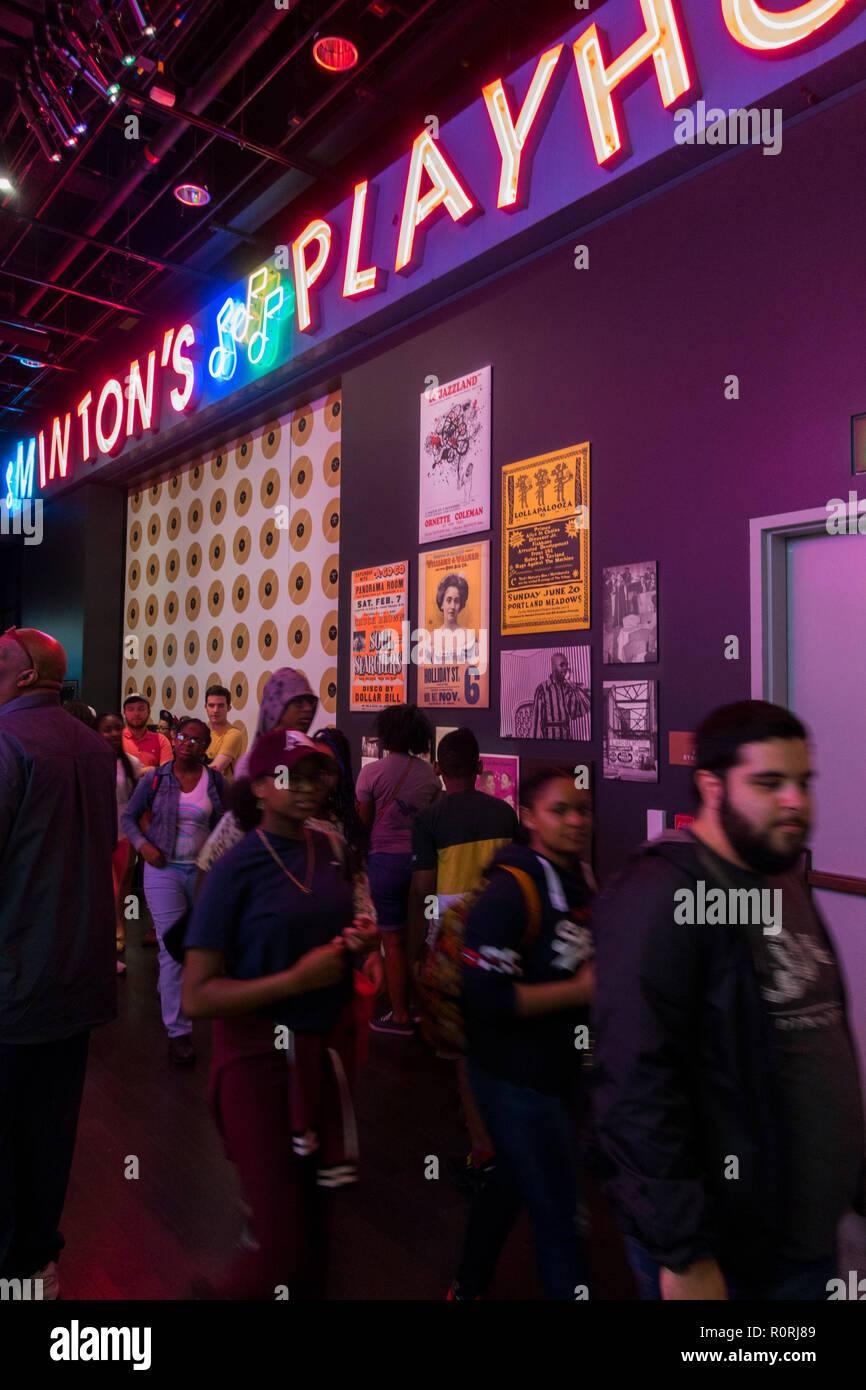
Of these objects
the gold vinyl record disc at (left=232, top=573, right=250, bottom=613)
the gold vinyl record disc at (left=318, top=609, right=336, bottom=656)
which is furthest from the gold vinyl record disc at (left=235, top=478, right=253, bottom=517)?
the gold vinyl record disc at (left=318, top=609, right=336, bottom=656)

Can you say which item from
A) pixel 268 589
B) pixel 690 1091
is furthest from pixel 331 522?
pixel 690 1091

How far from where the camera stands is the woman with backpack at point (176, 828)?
4.36 m

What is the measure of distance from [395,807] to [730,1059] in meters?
3.42

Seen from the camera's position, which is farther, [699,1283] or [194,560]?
[194,560]

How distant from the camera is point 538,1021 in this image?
6.82 ft

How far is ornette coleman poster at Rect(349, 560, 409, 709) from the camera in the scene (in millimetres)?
6098

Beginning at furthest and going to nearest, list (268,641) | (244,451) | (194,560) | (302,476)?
(194,560) → (244,451) → (268,641) → (302,476)

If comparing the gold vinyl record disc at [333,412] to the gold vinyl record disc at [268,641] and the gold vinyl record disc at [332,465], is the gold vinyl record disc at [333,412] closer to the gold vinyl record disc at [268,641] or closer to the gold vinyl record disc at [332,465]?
the gold vinyl record disc at [332,465]

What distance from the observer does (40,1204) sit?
249 centimetres

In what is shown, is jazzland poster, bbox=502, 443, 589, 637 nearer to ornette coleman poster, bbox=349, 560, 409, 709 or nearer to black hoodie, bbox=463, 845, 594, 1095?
ornette coleman poster, bbox=349, 560, 409, 709

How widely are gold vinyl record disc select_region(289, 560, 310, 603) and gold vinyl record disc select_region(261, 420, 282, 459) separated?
1.22 m

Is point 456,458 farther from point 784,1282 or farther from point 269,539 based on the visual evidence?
point 784,1282

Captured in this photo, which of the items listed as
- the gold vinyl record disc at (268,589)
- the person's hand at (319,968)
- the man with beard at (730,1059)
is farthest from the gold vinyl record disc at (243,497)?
the man with beard at (730,1059)
